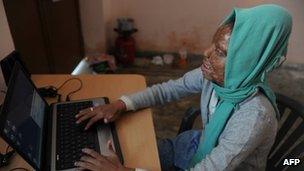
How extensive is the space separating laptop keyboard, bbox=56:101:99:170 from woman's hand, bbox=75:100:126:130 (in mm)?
23

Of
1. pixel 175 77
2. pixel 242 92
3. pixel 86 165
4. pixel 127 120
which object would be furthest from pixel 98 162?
pixel 175 77

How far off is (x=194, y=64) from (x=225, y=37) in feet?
7.81

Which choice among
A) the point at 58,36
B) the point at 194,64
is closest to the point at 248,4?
the point at 194,64

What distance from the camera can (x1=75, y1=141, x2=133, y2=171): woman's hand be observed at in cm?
98

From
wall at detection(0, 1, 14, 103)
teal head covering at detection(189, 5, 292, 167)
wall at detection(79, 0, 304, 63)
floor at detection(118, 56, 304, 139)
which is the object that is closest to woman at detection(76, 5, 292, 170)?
teal head covering at detection(189, 5, 292, 167)

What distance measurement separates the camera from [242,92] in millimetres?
1048

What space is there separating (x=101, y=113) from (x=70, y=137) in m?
0.15

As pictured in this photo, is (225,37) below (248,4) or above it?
above

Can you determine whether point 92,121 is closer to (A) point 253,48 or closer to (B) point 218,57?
(B) point 218,57

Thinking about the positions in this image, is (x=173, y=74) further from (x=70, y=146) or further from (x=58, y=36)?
(x=70, y=146)

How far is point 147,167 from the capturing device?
1.04 m

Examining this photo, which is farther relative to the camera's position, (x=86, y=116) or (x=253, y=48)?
(x=86, y=116)

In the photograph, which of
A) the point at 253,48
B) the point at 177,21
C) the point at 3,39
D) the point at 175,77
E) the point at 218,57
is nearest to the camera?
the point at 253,48

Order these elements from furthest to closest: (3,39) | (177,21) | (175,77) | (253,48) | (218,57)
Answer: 1. (177,21)
2. (175,77)
3. (3,39)
4. (218,57)
5. (253,48)
